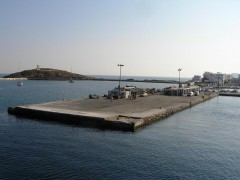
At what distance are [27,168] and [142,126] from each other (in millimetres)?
22488

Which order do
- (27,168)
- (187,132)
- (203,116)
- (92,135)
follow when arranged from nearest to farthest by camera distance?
1. (27,168)
2. (92,135)
3. (187,132)
4. (203,116)

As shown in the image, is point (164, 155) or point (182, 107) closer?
point (164, 155)

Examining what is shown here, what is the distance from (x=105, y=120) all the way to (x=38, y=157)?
53.9ft

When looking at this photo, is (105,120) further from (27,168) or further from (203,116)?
(203,116)

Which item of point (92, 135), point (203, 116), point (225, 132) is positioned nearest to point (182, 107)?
point (203, 116)

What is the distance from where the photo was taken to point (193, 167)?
29594 millimetres

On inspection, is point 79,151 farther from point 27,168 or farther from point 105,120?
point 105,120

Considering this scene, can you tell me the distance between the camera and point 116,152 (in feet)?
108

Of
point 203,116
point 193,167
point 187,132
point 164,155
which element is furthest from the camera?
point 203,116

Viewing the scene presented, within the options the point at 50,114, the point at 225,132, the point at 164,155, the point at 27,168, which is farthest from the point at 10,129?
the point at 225,132

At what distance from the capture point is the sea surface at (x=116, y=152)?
2727 cm

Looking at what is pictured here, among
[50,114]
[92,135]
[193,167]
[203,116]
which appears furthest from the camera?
[203,116]

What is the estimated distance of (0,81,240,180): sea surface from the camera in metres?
27.3

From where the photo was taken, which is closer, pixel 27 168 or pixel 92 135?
pixel 27 168
